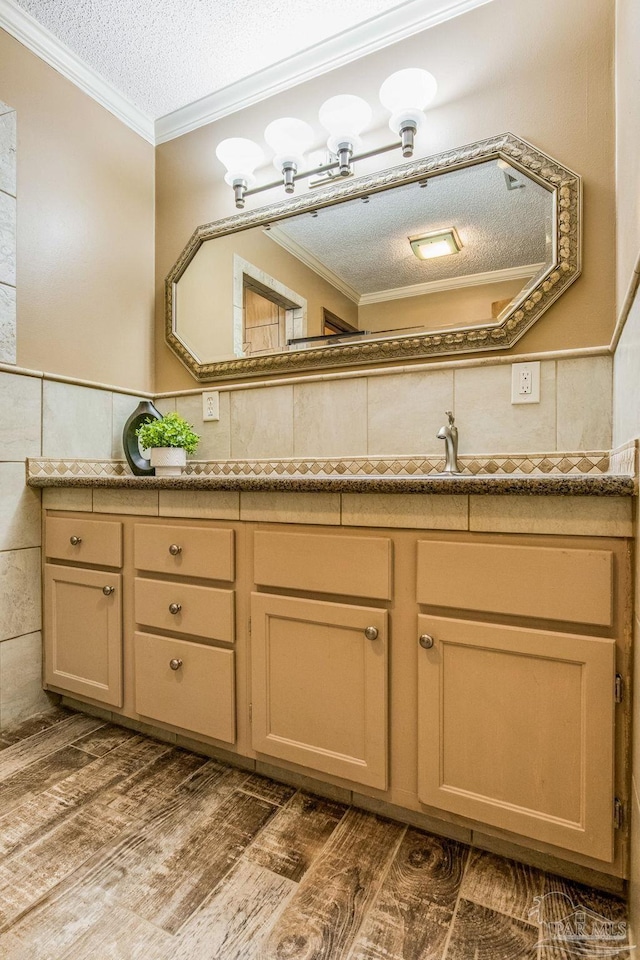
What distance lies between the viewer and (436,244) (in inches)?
63.9

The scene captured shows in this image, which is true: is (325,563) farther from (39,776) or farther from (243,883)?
(39,776)

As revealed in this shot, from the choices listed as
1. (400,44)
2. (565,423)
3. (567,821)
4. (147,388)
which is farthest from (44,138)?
(567,821)

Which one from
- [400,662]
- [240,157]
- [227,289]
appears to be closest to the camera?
[400,662]

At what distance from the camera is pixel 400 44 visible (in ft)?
5.54

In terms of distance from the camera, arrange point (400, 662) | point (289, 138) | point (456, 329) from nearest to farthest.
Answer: point (400, 662) → point (456, 329) → point (289, 138)

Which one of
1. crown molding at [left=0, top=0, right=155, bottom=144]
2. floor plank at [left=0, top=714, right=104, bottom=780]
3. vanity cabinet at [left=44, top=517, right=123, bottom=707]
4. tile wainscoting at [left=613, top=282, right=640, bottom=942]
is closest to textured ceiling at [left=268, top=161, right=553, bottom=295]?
tile wainscoting at [left=613, top=282, right=640, bottom=942]

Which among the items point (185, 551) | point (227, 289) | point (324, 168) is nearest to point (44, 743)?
point (185, 551)

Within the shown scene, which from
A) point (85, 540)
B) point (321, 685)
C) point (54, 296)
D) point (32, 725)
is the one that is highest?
point (54, 296)

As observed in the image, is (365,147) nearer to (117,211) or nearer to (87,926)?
(117,211)

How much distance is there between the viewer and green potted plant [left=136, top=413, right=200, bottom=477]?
185cm

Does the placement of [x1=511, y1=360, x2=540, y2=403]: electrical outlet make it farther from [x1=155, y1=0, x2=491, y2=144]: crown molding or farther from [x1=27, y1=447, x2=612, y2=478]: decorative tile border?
[x1=155, y1=0, x2=491, y2=144]: crown molding

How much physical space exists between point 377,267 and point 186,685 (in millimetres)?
1462

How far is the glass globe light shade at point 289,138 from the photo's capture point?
1771mm

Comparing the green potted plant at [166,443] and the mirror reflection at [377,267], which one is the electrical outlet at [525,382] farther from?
the green potted plant at [166,443]
